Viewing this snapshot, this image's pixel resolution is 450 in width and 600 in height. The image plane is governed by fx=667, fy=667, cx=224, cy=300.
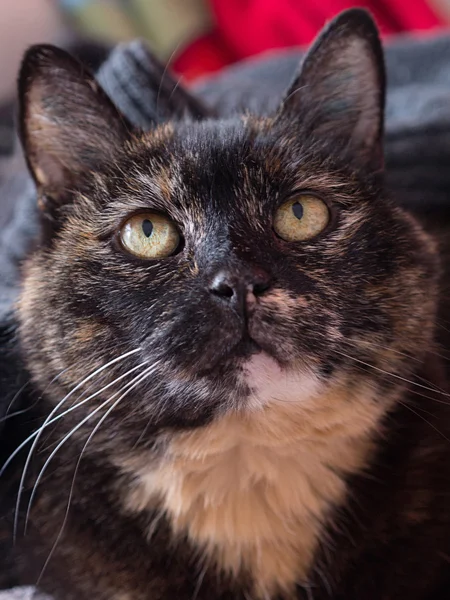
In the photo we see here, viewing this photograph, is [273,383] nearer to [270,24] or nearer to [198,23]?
[270,24]

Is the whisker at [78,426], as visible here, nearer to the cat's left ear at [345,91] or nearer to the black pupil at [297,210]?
the black pupil at [297,210]

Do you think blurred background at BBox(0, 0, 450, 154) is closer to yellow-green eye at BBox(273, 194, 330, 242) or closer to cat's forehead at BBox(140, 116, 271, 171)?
cat's forehead at BBox(140, 116, 271, 171)

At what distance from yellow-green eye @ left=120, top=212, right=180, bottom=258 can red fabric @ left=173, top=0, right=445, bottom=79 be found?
1.45 metres

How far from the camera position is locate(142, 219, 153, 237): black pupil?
0.85m

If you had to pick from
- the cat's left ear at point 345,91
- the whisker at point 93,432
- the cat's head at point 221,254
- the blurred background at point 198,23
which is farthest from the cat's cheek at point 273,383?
the blurred background at point 198,23

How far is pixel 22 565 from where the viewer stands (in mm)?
928

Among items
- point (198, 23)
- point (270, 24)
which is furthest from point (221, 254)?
point (198, 23)

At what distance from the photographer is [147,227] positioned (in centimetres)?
86

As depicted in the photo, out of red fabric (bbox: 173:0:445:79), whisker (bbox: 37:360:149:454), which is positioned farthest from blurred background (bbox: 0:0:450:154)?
whisker (bbox: 37:360:149:454)

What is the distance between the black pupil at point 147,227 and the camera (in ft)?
2.80

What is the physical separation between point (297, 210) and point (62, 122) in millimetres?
365

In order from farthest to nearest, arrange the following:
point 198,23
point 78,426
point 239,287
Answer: point 198,23 → point 78,426 → point 239,287

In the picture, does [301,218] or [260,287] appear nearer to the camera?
[260,287]

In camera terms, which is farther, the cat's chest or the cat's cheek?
the cat's chest
